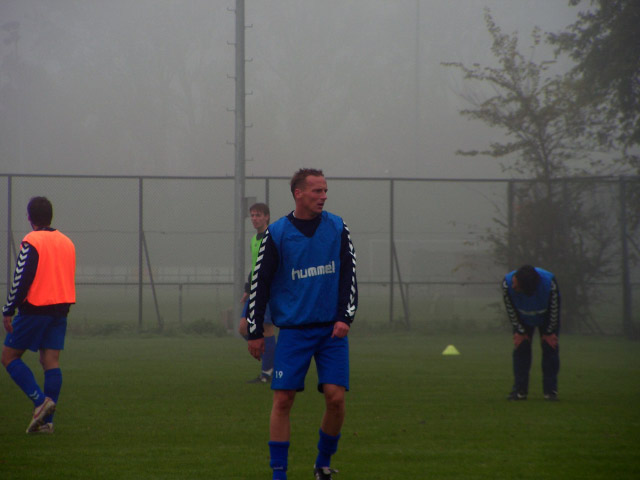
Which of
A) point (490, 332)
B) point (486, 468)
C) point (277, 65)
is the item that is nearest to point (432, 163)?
point (277, 65)

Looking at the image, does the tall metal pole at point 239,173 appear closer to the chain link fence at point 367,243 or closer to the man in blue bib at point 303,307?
the chain link fence at point 367,243

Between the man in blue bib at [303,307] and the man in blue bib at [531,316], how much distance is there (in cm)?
382

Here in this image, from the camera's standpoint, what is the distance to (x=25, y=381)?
7.52 metres

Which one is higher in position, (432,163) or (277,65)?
(277,65)

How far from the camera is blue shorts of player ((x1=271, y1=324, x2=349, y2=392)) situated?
5.54m

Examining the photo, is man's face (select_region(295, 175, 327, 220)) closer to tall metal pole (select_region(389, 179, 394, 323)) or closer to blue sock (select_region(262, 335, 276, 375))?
blue sock (select_region(262, 335, 276, 375))

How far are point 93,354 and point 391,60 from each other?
1126 inches

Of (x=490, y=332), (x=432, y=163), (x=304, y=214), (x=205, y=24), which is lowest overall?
(x=490, y=332)

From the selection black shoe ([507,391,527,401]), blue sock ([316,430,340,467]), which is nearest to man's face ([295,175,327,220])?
blue sock ([316,430,340,467])

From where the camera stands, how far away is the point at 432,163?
41625 mm

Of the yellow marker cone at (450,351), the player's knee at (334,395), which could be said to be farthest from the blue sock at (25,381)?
the yellow marker cone at (450,351)

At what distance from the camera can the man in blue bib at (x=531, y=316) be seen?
9.05 m

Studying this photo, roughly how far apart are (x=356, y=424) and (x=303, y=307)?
108 inches

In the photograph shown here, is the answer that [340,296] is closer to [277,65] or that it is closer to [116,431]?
[116,431]
